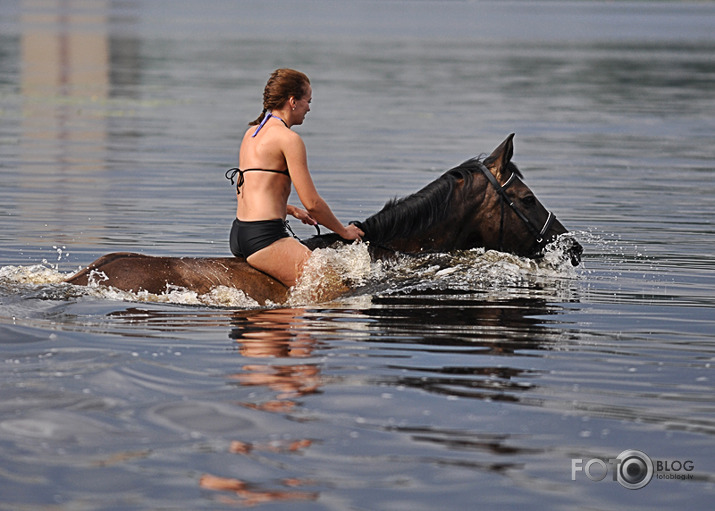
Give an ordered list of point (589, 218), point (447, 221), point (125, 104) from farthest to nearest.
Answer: point (125, 104) → point (589, 218) → point (447, 221)

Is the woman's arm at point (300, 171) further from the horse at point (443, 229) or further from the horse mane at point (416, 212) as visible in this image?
the horse mane at point (416, 212)

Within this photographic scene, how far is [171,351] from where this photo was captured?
7.80 meters

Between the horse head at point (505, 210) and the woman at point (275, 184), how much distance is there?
1.55m

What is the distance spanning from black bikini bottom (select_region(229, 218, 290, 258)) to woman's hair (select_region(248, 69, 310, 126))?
827mm

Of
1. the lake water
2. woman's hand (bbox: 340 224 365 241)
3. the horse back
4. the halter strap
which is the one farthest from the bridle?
the horse back

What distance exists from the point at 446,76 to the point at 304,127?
15.7 meters

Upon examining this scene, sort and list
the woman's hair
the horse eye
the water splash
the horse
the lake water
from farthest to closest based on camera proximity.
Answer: the horse eye, the water splash, the horse, the woman's hair, the lake water

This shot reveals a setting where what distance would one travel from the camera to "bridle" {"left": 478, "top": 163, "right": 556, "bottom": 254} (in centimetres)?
1005

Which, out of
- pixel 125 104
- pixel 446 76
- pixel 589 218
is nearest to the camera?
pixel 589 218

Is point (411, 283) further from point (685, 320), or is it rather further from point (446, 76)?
point (446, 76)

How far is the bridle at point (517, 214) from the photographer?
1005 cm

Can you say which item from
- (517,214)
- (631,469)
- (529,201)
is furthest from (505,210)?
(631,469)

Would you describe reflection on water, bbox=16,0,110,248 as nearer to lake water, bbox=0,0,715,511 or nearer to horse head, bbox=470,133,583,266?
lake water, bbox=0,0,715,511

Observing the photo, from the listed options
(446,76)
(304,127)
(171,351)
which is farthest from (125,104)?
(171,351)
